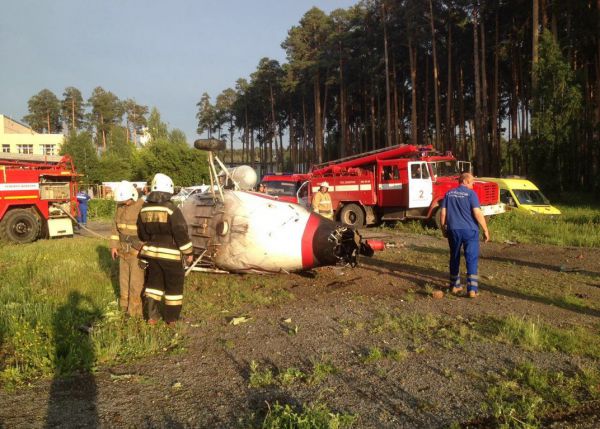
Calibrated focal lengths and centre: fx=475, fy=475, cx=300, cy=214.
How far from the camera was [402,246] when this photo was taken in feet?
37.6

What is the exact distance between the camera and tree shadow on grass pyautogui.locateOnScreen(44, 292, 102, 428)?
3326 mm

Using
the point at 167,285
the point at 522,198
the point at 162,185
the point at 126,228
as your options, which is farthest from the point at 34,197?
the point at 522,198

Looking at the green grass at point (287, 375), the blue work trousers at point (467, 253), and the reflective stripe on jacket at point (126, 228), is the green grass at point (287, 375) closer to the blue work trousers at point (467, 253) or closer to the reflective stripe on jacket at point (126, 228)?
the reflective stripe on jacket at point (126, 228)

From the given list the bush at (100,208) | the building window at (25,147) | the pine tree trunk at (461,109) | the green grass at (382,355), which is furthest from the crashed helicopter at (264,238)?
the building window at (25,147)

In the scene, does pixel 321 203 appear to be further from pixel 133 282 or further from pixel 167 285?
pixel 167 285

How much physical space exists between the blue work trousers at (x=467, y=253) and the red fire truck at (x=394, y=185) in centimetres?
869

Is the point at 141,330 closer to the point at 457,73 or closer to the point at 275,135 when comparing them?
the point at 457,73

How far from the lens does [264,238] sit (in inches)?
268

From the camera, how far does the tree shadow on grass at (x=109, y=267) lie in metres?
7.34

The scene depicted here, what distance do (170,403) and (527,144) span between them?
2549 cm

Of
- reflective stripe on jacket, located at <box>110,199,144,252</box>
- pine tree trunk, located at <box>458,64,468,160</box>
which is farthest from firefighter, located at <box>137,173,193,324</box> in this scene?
pine tree trunk, located at <box>458,64,468,160</box>

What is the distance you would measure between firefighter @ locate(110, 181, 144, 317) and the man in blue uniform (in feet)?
13.7

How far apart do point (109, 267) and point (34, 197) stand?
6.77 metres

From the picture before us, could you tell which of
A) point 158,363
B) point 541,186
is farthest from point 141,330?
point 541,186
